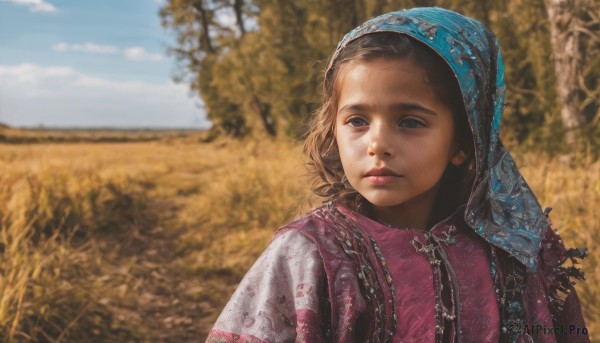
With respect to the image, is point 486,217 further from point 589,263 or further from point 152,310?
point 152,310

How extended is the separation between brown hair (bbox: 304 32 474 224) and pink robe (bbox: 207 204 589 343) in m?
0.16

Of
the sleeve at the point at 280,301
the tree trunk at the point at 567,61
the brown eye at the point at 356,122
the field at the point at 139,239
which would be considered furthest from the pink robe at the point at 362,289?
the tree trunk at the point at 567,61

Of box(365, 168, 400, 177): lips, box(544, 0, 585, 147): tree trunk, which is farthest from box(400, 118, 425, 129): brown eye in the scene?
box(544, 0, 585, 147): tree trunk

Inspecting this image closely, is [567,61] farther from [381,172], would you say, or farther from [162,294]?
[381,172]

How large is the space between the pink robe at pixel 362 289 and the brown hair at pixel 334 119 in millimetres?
160

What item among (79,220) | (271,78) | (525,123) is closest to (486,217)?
(79,220)

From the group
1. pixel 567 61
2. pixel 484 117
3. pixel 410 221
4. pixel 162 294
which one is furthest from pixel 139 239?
pixel 484 117

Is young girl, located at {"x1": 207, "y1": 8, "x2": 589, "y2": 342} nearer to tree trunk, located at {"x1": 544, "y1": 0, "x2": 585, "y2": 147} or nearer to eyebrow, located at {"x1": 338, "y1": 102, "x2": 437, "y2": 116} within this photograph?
eyebrow, located at {"x1": 338, "y1": 102, "x2": 437, "y2": 116}

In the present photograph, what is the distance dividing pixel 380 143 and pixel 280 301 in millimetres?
A: 431

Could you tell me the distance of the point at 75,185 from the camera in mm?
5746

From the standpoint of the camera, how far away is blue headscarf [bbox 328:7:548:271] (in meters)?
1.62

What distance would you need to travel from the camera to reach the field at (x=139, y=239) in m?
3.35

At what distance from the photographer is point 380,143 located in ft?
4.91

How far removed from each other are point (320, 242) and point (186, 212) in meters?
5.36
